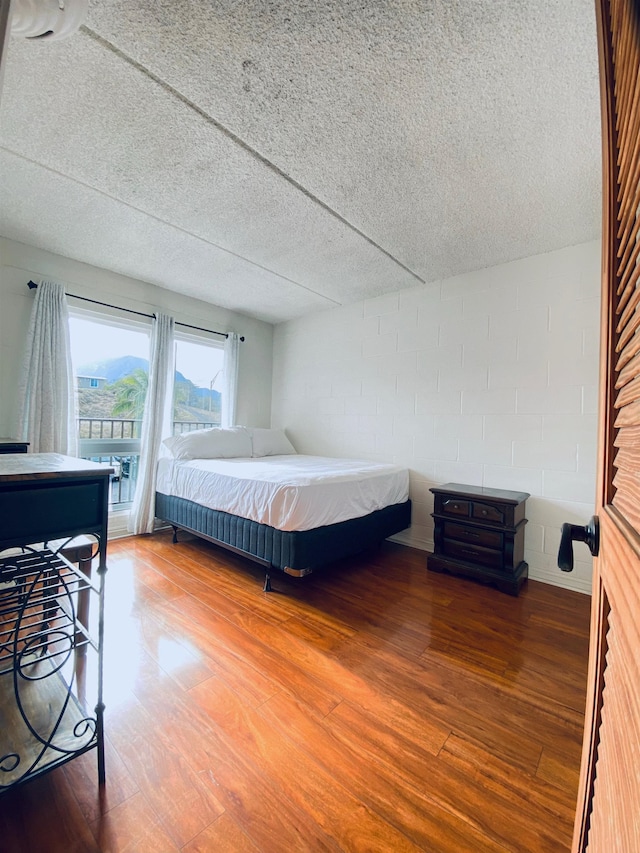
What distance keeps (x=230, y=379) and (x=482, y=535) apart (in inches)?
122

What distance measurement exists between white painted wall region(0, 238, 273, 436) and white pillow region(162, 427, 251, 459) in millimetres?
714

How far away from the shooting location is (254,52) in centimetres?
135

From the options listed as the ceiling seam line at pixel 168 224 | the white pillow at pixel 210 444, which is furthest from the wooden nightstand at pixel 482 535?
the ceiling seam line at pixel 168 224

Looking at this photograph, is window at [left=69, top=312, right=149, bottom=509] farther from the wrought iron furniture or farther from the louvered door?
the louvered door

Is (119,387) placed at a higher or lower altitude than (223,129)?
lower

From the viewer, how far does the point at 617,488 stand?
58cm

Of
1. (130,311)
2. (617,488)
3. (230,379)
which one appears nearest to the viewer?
(617,488)

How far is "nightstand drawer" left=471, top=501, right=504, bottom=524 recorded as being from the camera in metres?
2.59

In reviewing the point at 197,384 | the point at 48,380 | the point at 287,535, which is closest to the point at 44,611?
the point at 287,535

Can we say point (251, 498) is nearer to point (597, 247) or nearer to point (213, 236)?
point (213, 236)

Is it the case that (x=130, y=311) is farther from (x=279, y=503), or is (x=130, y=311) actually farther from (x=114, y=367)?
(x=279, y=503)

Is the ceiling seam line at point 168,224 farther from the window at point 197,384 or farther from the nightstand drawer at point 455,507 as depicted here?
the nightstand drawer at point 455,507

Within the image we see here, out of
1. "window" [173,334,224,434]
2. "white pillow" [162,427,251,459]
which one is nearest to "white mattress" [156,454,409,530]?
"white pillow" [162,427,251,459]

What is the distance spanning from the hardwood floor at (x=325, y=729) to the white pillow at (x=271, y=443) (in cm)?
185
